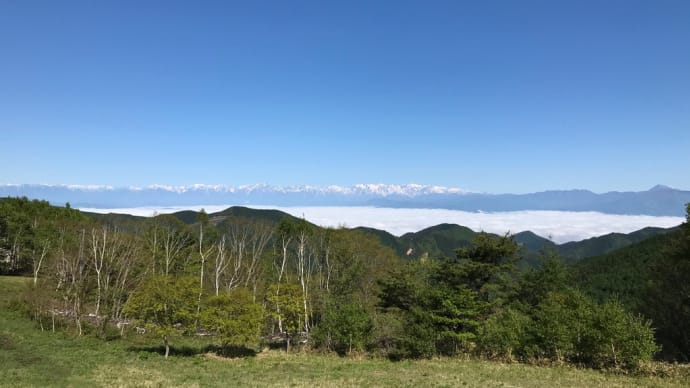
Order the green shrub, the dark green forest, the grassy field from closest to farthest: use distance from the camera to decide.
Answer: the grassy field < the dark green forest < the green shrub

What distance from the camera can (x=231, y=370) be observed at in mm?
32312

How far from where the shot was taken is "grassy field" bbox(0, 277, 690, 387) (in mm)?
26672

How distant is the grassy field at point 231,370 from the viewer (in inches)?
1050

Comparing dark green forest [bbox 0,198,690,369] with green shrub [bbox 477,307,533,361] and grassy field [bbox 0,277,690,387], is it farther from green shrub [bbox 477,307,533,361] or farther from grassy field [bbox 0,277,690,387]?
grassy field [bbox 0,277,690,387]

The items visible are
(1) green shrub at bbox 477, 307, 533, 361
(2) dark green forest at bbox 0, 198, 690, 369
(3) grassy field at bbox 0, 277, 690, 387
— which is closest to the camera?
(3) grassy field at bbox 0, 277, 690, 387

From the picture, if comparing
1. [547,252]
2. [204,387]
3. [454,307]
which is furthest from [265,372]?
[547,252]

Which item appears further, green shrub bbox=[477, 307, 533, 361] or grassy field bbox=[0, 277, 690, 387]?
green shrub bbox=[477, 307, 533, 361]

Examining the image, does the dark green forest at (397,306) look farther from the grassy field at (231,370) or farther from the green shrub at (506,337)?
the grassy field at (231,370)

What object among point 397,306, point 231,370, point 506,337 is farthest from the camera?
point 397,306

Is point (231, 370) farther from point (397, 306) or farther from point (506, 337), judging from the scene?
point (506, 337)

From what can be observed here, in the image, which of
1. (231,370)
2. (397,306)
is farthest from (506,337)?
(231,370)

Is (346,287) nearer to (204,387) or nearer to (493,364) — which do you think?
(493,364)

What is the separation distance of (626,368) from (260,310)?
3044cm

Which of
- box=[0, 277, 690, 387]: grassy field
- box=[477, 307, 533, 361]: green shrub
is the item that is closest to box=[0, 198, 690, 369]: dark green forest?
box=[477, 307, 533, 361]: green shrub
